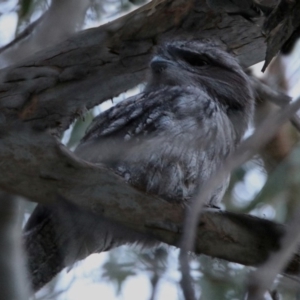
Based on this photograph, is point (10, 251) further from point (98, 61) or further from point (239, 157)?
point (98, 61)

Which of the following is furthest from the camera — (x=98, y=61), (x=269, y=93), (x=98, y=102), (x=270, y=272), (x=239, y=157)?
(x=269, y=93)

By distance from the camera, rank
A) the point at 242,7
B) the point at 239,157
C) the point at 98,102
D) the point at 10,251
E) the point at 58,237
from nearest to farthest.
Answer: the point at 239,157
the point at 10,251
the point at 242,7
the point at 58,237
the point at 98,102

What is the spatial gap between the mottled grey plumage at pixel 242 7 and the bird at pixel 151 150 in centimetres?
64

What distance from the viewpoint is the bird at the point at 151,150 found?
2.40 m

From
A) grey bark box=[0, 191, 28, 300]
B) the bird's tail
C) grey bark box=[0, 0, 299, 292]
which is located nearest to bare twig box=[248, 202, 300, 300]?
grey bark box=[0, 191, 28, 300]

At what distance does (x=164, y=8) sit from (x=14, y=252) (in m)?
1.52

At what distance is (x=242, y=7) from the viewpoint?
1913 millimetres

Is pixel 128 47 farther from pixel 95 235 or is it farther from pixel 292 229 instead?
pixel 292 229

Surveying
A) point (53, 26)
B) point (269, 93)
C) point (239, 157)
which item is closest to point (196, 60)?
point (269, 93)

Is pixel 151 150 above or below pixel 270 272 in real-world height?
below

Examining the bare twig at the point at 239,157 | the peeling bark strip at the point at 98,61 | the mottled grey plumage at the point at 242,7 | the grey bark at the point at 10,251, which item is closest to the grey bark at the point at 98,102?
the peeling bark strip at the point at 98,61

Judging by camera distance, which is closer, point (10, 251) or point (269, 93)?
point (10, 251)

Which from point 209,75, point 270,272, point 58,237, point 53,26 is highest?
point 270,272

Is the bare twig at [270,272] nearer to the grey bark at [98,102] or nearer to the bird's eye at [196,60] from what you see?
the grey bark at [98,102]
